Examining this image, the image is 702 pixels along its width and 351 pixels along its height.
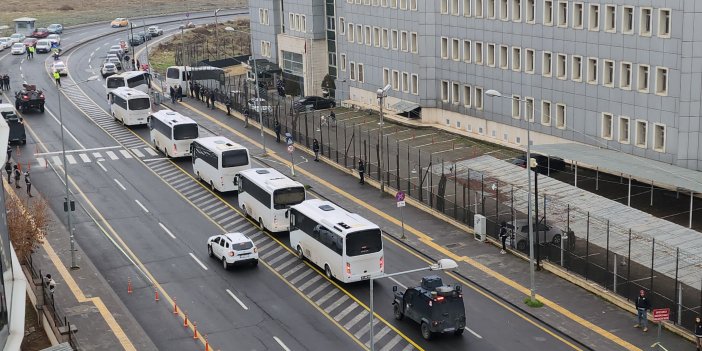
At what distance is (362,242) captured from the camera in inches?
2162

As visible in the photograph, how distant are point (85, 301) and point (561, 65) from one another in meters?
42.5

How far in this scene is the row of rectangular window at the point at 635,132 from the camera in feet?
242

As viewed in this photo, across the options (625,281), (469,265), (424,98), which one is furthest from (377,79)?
(625,281)

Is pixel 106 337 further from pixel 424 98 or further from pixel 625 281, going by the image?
pixel 424 98

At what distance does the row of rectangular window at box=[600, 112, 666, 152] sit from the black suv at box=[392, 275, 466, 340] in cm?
3059

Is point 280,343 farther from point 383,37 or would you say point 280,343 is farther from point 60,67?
point 60,67

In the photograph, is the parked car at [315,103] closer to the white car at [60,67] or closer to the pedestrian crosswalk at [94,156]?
the pedestrian crosswalk at [94,156]

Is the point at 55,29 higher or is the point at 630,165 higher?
the point at 55,29

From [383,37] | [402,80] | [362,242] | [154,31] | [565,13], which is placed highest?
[565,13]

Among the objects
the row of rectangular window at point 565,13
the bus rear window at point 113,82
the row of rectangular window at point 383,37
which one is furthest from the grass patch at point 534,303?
the bus rear window at point 113,82

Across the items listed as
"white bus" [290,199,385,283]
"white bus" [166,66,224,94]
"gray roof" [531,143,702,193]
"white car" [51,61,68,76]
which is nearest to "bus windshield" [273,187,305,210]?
"white bus" [290,199,385,283]

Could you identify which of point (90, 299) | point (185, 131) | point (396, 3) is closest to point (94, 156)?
point (185, 131)

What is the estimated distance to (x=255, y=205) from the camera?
221 feet

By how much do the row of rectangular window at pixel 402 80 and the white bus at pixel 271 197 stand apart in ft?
110
